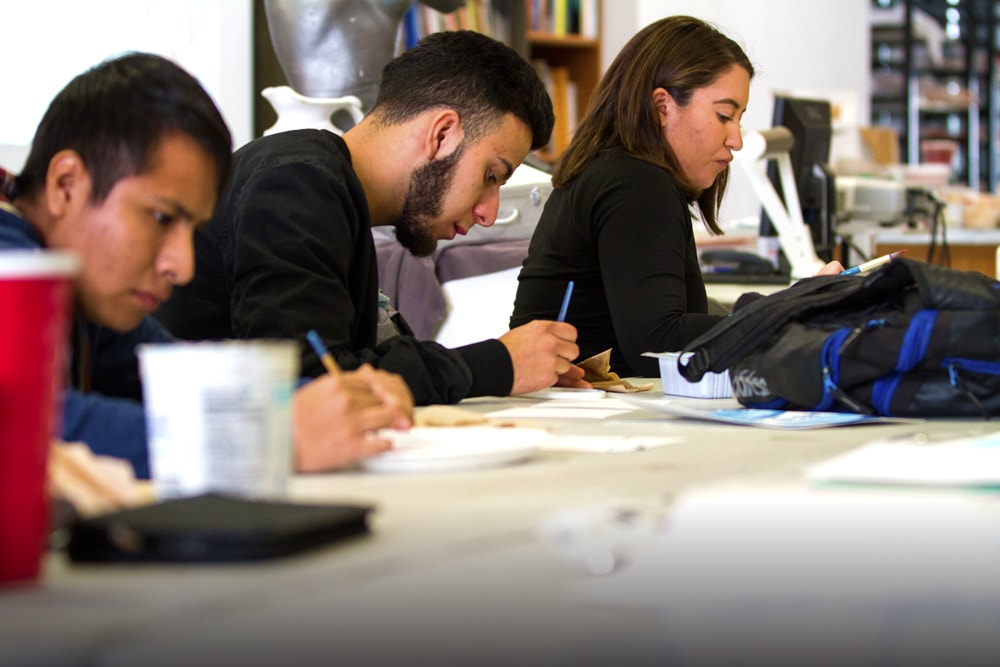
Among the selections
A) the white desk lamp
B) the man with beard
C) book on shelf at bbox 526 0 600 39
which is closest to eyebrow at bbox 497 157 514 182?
the man with beard

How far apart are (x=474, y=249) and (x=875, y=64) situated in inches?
238

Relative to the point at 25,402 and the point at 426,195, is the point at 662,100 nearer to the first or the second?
the point at 426,195

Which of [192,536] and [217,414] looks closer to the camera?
[192,536]

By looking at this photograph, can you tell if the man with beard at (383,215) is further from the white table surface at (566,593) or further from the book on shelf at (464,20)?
the book on shelf at (464,20)

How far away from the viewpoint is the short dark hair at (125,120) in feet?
3.42

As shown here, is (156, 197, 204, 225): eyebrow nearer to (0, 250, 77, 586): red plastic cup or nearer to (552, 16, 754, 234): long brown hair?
(0, 250, 77, 586): red plastic cup

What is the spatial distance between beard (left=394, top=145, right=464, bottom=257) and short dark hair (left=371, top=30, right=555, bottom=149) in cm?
6

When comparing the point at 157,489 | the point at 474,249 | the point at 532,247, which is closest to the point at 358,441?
the point at 157,489

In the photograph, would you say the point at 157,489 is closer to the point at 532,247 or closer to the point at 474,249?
the point at 532,247

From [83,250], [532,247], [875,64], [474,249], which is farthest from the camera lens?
[875,64]

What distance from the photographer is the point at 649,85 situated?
2.24 meters

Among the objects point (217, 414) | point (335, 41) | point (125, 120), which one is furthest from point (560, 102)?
point (217, 414)

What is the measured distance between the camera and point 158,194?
1035 mm

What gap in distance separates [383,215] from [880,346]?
76cm
